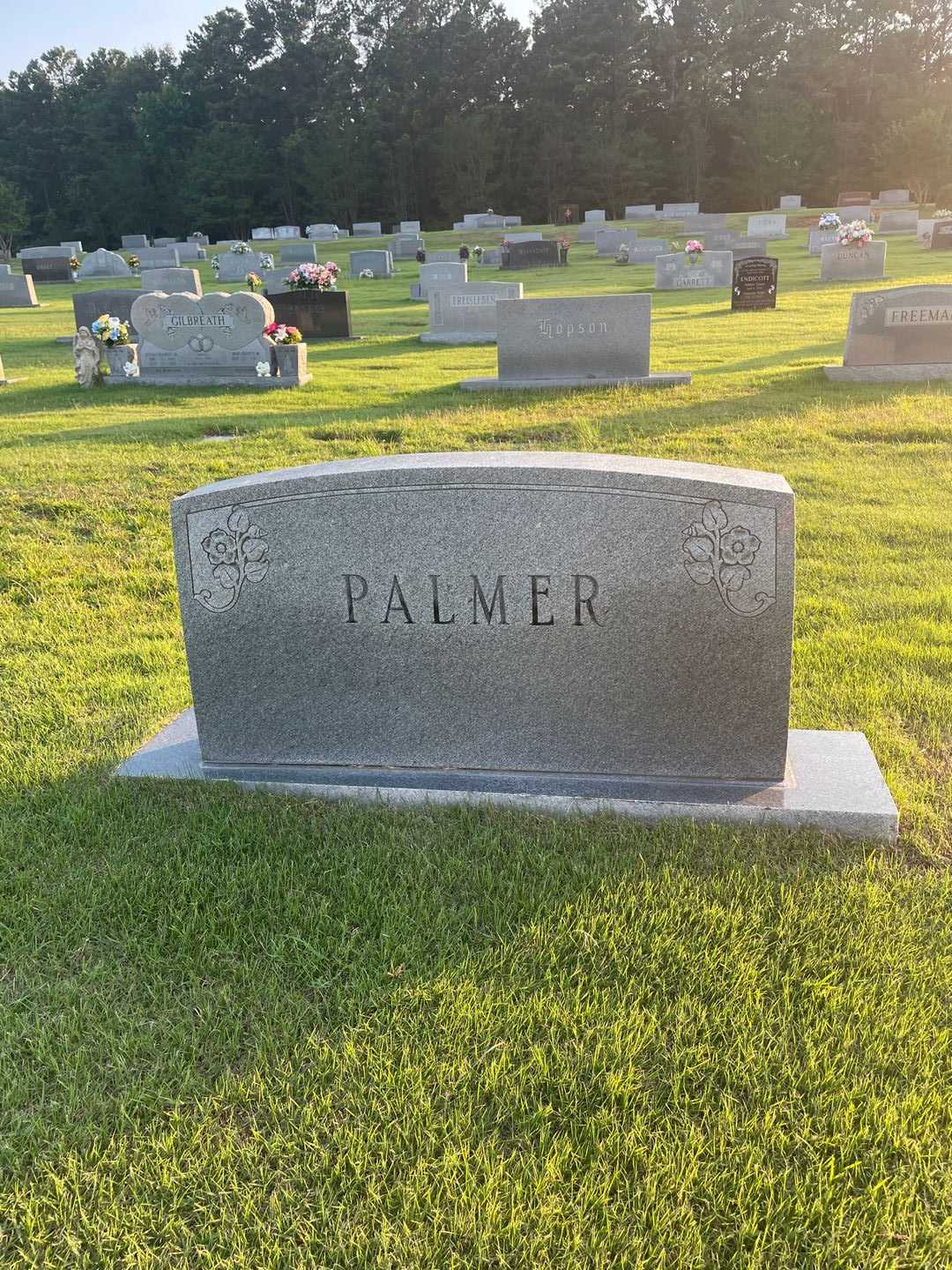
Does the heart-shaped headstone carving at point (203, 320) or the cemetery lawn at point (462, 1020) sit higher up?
the heart-shaped headstone carving at point (203, 320)

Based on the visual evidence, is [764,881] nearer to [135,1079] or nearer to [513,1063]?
[513,1063]

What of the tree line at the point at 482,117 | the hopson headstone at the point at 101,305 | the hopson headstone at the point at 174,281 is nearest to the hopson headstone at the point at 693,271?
the hopson headstone at the point at 174,281

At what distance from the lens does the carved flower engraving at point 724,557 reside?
289 cm

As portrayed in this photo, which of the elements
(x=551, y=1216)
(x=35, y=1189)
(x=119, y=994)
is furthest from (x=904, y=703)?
(x=35, y=1189)

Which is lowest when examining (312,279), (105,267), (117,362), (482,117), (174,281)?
(117,362)

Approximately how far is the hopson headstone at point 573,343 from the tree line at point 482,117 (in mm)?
51824

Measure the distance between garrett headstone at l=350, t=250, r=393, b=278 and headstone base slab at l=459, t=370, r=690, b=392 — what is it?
21.6m

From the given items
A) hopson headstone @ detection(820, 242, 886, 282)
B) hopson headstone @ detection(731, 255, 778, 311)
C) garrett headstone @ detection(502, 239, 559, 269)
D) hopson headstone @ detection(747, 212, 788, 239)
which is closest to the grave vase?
hopson headstone @ detection(731, 255, 778, 311)

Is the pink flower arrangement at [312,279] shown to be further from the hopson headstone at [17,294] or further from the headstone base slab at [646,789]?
the headstone base slab at [646,789]

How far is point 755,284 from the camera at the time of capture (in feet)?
60.9

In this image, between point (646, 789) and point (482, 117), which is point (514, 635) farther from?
point (482, 117)

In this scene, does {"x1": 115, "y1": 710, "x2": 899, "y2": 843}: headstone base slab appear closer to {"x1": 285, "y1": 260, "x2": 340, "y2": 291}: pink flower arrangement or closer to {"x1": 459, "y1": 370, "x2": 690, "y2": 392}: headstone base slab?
{"x1": 459, "y1": 370, "x2": 690, "y2": 392}: headstone base slab

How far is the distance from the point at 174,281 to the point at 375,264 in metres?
7.57

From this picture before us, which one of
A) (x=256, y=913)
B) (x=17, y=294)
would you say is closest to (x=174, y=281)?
(x=17, y=294)
